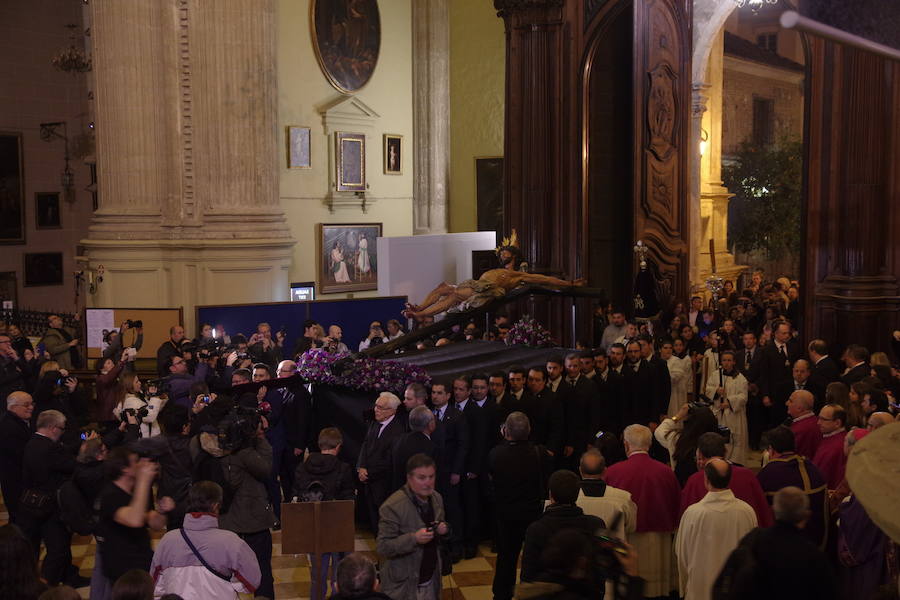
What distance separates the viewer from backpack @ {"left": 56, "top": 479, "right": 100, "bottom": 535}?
6449 mm

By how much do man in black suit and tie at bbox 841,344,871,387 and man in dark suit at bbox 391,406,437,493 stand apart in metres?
4.03

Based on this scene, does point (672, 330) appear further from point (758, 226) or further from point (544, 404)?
point (758, 226)

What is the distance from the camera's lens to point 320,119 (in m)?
19.8

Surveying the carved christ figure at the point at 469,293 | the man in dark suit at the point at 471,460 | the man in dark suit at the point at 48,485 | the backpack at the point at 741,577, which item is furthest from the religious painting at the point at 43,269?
the backpack at the point at 741,577

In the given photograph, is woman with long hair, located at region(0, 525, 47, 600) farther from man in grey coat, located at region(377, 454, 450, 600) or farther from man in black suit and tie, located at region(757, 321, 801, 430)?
man in black suit and tie, located at region(757, 321, 801, 430)

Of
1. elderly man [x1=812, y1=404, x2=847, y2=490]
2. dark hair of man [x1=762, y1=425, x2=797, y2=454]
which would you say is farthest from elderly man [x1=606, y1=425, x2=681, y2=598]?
elderly man [x1=812, y1=404, x2=847, y2=490]

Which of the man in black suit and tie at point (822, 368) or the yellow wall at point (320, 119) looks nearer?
the man in black suit and tie at point (822, 368)

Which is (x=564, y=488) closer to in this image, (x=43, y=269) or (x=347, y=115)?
(x=347, y=115)

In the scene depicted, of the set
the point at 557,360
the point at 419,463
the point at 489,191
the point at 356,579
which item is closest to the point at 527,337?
the point at 557,360

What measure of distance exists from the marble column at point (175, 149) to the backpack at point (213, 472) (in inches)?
384

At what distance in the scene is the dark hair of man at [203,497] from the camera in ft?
17.2

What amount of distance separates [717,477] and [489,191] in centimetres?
1728

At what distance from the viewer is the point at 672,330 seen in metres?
12.7

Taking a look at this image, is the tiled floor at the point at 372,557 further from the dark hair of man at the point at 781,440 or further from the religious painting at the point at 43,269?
the religious painting at the point at 43,269
